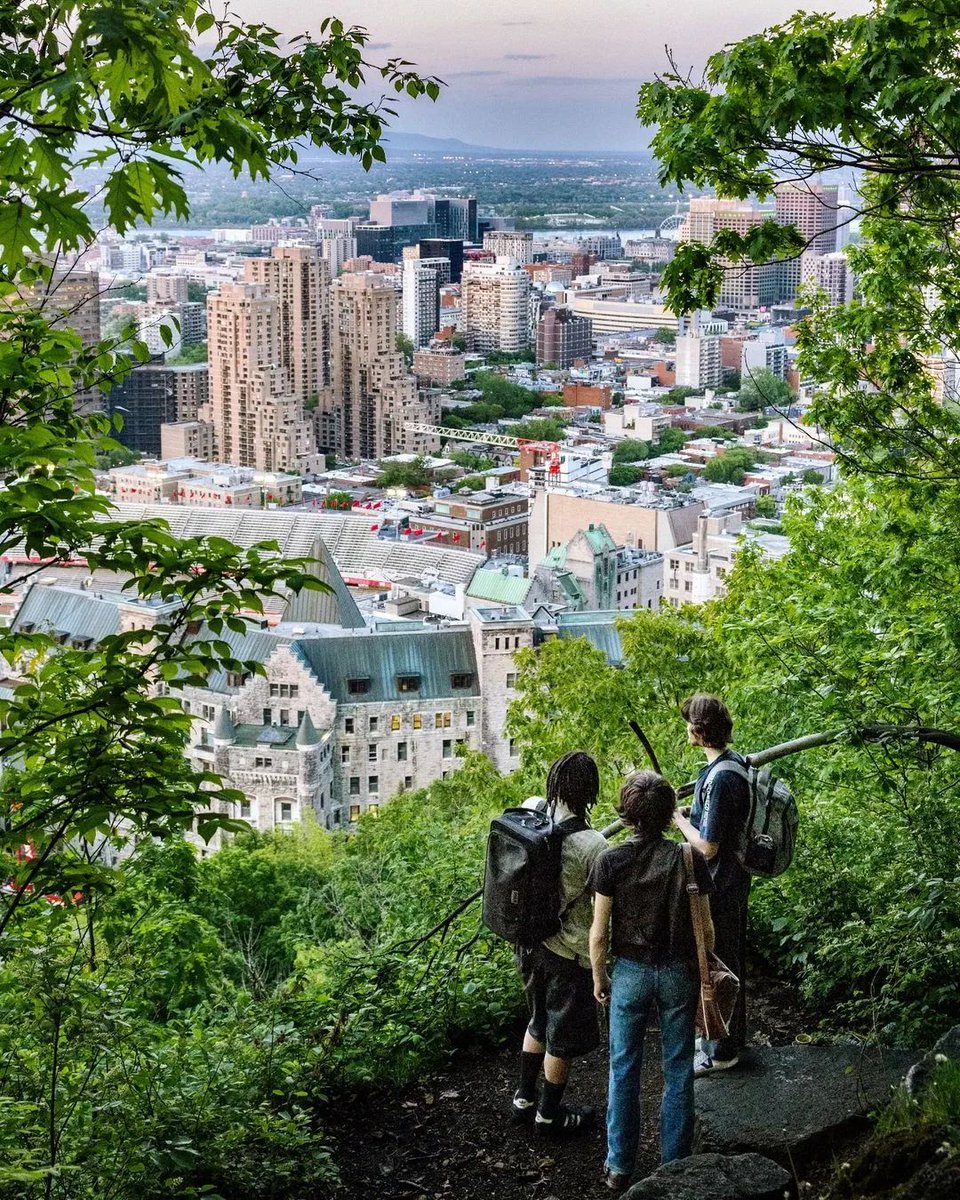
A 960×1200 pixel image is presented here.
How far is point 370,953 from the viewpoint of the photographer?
5.44 meters

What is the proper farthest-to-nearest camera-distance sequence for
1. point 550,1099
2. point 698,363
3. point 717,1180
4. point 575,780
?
point 698,363 → point 550,1099 → point 575,780 → point 717,1180

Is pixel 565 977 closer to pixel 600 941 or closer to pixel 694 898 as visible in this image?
pixel 600 941

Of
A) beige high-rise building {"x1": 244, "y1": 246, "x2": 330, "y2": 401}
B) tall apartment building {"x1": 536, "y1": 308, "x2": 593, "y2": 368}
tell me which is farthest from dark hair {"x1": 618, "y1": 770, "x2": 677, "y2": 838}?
tall apartment building {"x1": 536, "y1": 308, "x2": 593, "y2": 368}

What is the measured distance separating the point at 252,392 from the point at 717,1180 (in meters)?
95.6

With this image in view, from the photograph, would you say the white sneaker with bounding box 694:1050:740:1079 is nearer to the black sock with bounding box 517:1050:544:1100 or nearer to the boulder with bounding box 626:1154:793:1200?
the black sock with bounding box 517:1050:544:1100

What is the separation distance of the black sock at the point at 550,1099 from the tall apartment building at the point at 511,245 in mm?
Answer: 171310

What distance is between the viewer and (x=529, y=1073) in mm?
4371

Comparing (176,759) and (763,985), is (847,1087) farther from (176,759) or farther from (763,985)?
(176,759)

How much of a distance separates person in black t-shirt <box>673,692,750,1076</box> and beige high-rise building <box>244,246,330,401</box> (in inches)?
3981

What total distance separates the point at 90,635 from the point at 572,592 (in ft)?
57.1

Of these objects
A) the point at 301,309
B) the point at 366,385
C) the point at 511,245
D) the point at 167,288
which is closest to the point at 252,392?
the point at 366,385

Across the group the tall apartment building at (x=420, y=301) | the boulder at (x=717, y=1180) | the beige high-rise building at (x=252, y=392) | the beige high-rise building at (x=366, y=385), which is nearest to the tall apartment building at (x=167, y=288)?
the beige high-rise building at (x=366, y=385)

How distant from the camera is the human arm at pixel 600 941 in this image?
Answer: 3.84m

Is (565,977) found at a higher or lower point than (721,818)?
lower
